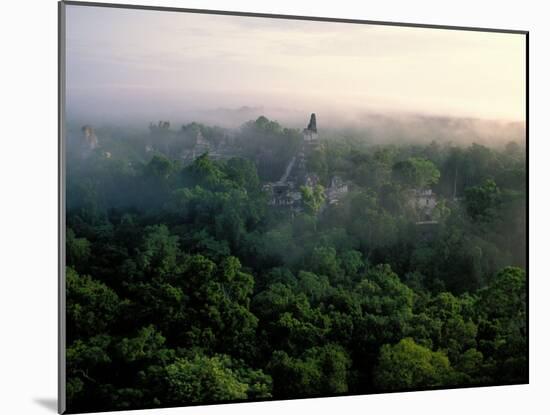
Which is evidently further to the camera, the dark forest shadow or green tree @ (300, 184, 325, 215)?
green tree @ (300, 184, 325, 215)

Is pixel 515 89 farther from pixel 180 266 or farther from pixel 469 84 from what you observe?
pixel 180 266

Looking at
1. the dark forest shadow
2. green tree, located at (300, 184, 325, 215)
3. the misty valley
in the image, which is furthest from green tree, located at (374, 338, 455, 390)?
the dark forest shadow

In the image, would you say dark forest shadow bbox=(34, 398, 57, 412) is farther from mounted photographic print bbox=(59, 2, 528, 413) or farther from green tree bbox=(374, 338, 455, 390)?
green tree bbox=(374, 338, 455, 390)

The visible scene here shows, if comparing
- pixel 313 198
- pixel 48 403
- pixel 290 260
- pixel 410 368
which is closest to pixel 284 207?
pixel 313 198

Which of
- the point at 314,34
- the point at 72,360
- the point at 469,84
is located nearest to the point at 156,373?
the point at 72,360

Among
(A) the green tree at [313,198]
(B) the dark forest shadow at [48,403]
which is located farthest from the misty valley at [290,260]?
(B) the dark forest shadow at [48,403]

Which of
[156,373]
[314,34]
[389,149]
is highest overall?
[314,34]
